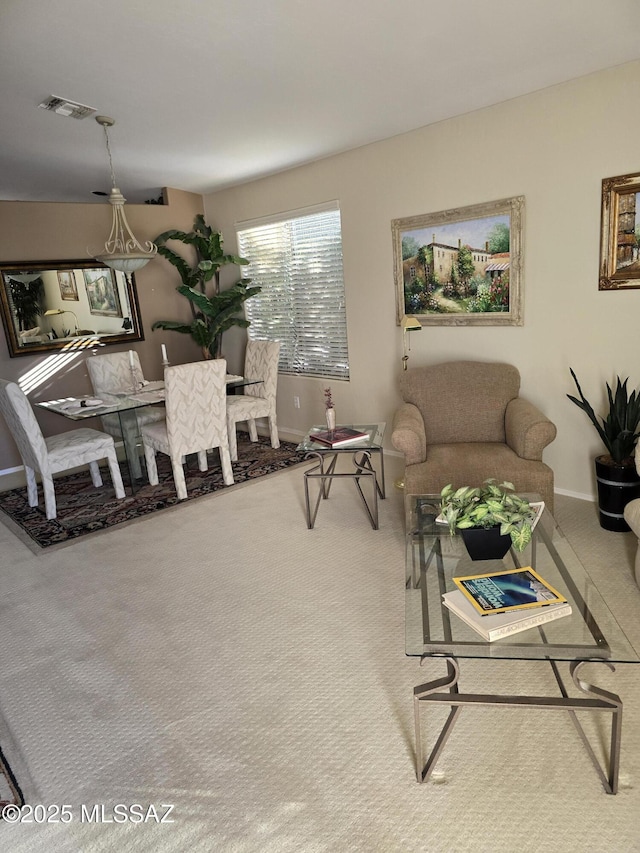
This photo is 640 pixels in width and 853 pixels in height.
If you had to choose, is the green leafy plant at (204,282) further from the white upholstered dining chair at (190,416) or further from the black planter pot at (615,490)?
the black planter pot at (615,490)

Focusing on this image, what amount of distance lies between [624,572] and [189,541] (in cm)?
242

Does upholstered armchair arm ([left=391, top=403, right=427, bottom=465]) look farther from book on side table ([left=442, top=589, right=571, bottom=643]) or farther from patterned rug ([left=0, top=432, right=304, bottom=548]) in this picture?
book on side table ([left=442, top=589, right=571, bottom=643])

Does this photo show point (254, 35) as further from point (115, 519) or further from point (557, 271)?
point (115, 519)

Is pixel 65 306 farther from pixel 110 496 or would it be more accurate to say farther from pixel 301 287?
pixel 301 287

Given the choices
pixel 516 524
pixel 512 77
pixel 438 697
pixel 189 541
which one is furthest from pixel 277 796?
pixel 512 77

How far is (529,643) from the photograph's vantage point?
1.61m

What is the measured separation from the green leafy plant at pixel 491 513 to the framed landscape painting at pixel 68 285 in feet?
15.3

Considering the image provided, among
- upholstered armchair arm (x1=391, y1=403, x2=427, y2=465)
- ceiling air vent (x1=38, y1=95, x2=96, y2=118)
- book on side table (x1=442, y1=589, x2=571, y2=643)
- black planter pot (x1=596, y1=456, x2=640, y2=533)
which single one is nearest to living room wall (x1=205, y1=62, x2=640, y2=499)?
black planter pot (x1=596, y1=456, x2=640, y2=533)

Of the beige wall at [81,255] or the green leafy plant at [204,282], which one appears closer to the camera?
the beige wall at [81,255]

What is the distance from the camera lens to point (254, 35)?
2.71 m

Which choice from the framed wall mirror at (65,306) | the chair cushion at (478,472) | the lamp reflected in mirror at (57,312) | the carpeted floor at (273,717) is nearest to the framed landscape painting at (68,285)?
the framed wall mirror at (65,306)

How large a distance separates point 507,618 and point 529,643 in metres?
0.09

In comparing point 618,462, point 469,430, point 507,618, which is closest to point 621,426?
point 618,462

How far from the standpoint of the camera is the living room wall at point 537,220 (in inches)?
126
